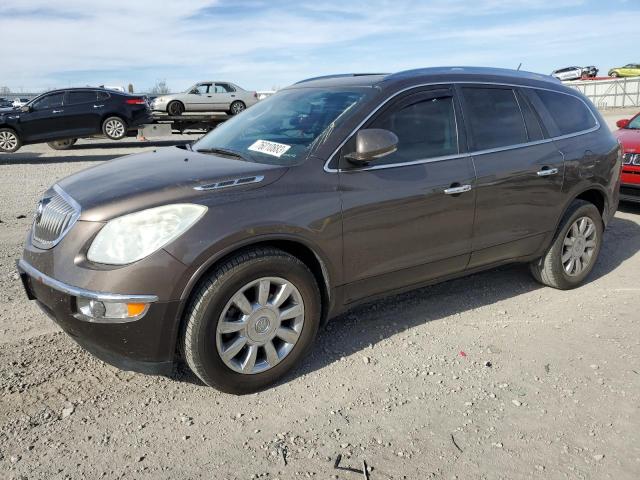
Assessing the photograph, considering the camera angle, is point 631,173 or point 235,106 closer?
point 631,173

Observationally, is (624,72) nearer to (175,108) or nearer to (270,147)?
(175,108)

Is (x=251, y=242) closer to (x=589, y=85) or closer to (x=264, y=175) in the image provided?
(x=264, y=175)

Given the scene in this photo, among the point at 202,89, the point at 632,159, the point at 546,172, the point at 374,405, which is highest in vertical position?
the point at 202,89

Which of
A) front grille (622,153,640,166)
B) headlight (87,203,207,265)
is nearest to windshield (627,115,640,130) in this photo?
front grille (622,153,640,166)

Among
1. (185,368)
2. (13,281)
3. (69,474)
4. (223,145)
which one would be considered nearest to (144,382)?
(185,368)

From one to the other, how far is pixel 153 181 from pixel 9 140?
14.3 metres

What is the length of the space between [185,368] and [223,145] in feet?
5.00

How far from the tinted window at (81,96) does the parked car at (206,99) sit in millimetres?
4912

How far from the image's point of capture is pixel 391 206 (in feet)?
11.3

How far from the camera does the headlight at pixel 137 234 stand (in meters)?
2.71

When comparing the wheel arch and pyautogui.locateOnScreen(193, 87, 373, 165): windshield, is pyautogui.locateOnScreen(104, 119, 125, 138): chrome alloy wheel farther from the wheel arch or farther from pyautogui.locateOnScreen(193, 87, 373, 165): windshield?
the wheel arch

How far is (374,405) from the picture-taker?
3.05 metres

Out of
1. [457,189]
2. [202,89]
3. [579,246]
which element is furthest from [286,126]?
[202,89]

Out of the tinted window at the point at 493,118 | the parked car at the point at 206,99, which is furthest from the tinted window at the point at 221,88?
the tinted window at the point at 493,118
